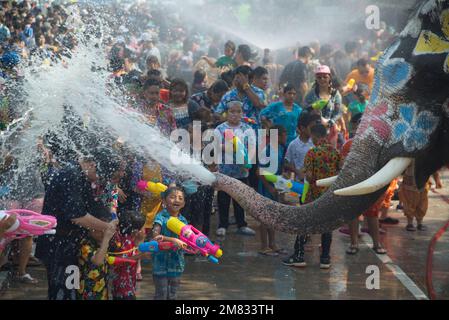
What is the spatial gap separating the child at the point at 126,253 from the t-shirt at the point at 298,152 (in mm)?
3402

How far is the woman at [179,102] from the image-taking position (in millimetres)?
9703

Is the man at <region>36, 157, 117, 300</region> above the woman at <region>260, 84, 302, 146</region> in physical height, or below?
below

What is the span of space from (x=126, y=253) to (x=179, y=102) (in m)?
3.76

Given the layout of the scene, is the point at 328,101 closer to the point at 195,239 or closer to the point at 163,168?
the point at 163,168

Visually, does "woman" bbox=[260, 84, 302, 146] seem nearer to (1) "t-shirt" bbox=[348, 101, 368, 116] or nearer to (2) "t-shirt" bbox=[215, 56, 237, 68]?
(1) "t-shirt" bbox=[348, 101, 368, 116]

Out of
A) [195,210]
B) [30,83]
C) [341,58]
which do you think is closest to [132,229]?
[30,83]

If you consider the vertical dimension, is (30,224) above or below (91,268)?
above

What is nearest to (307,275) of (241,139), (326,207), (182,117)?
(241,139)

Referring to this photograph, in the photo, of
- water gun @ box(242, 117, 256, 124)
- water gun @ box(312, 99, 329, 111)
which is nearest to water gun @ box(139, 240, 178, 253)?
water gun @ box(242, 117, 256, 124)

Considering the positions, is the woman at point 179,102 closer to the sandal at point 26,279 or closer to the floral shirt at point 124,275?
the sandal at point 26,279

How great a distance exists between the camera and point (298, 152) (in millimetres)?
9430

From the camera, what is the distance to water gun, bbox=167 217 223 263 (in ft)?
20.1

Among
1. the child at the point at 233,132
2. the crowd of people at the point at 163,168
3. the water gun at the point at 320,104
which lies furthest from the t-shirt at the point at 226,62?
the child at the point at 233,132

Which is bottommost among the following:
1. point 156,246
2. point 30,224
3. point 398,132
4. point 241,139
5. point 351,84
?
point 156,246
